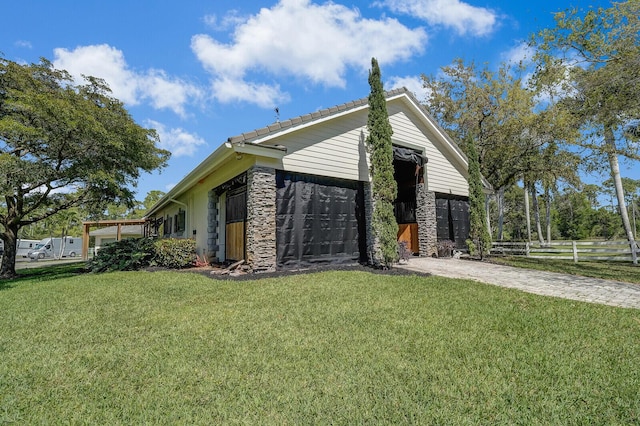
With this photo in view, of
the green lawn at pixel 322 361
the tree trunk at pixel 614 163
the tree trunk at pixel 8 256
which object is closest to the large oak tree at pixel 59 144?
the tree trunk at pixel 8 256

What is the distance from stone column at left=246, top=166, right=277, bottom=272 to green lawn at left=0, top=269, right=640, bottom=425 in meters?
2.45

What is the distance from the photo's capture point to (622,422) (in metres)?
2.03

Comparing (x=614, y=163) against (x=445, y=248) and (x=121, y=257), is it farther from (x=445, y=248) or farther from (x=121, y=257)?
(x=121, y=257)

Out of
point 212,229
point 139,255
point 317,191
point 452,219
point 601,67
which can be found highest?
point 601,67

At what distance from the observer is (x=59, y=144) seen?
28.1 feet

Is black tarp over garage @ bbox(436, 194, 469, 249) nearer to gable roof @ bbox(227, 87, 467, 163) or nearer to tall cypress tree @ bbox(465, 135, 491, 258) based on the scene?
tall cypress tree @ bbox(465, 135, 491, 258)

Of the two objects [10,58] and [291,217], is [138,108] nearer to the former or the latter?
[10,58]

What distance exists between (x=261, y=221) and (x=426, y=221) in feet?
24.4

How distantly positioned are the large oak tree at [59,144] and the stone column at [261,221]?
15.1 ft

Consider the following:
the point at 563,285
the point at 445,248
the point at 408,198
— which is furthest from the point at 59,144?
the point at 445,248

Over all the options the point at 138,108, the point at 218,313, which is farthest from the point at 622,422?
the point at 138,108

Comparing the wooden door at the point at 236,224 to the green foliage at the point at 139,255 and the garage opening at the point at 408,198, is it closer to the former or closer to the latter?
the green foliage at the point at 139,255

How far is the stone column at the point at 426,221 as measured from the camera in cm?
1216

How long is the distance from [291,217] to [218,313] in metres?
4.31
